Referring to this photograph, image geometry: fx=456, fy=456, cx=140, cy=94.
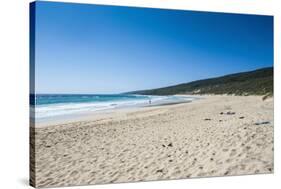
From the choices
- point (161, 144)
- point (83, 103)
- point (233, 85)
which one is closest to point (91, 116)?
point (83, 103)

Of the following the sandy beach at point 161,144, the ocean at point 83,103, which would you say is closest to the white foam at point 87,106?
the ocean at point 83,103

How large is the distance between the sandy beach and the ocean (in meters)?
0.16

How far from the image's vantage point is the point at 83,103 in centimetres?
700

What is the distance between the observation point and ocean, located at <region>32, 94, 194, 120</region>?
21.7ft

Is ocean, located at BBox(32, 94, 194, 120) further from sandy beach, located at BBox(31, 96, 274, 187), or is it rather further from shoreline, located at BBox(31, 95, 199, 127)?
sandy beach, located at BBox(31, 96, 274, 187)

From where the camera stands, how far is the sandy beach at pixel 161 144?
6.75 metres

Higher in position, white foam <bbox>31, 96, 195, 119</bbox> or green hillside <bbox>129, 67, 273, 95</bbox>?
green hillside <bbox>129, 67, 273, 95</bbox>

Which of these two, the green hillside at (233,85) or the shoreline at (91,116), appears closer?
the shoreline at (91,116)

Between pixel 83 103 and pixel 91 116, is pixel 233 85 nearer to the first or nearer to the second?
pixel 91 116

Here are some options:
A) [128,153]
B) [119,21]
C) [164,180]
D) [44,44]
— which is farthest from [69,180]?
[119,21]

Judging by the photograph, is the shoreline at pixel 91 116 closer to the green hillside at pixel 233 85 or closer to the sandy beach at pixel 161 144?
the sandy beach at pixel 161 144

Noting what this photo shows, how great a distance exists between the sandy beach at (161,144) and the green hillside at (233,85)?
0.58ft

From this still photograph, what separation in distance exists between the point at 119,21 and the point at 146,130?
184 cm

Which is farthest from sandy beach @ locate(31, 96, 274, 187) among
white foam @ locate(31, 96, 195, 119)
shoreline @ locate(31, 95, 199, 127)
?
white foam @ locate(31, 96, 195, 119)
